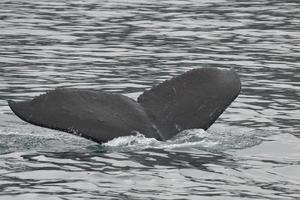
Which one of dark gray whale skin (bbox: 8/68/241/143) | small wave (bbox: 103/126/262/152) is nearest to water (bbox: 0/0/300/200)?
small wave (bbox: 103/126/262/152)

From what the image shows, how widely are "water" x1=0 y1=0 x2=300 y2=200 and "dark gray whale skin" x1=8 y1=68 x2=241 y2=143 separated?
0.50 feet

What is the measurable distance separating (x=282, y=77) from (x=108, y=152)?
7608 mm

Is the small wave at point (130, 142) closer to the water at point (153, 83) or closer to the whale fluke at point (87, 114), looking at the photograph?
the water at point (153, 83)

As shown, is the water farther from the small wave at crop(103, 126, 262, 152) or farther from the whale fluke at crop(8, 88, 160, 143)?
the whale fluke at crop(8, 88, 160, 143)

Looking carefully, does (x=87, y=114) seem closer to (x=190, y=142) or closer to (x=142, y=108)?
(x=142, y=108)

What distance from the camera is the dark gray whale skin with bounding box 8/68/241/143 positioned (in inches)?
408

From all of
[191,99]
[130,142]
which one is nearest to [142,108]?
[130,142]

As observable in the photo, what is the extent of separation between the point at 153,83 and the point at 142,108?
635cm

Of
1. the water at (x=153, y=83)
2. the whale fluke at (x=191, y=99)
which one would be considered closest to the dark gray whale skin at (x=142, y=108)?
the whale fluke at (x=191, y=99)

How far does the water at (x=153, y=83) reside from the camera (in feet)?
32.3

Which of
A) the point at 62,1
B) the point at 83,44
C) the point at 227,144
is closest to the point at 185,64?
the point at 83,44

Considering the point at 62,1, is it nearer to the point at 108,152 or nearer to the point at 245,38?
the point at 245,38

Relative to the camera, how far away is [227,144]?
11758 millimetres

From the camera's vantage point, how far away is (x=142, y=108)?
1102 cm
